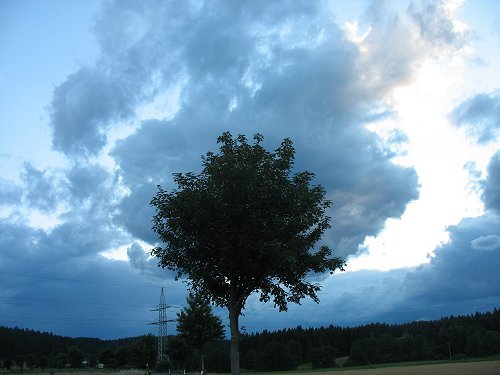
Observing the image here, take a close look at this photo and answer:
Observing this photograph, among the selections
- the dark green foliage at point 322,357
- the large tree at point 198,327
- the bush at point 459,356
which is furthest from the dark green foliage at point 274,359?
the large tree at point 198,327

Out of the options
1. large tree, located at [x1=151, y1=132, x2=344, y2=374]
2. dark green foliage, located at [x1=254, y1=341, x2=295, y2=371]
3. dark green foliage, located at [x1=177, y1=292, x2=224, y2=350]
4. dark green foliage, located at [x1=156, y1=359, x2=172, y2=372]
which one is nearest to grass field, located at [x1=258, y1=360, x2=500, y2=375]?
dark green foliage, located at [x1=177, y1=292, x2=224, y2=350]

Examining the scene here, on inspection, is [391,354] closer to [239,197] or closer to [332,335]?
[332,335]

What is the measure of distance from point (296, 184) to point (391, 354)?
5294 inches

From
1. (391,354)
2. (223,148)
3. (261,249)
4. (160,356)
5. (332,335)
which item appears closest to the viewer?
(261,249)

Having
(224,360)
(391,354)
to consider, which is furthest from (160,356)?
(391,354)

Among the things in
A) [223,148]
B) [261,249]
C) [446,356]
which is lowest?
[446,356]

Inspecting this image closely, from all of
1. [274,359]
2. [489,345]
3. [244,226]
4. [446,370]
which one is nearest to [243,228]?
[244,226]

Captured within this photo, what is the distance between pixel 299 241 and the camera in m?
22.3

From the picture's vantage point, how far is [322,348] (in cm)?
13775

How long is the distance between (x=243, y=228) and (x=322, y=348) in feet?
412

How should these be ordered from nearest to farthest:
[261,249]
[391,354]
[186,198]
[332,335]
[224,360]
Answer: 1. [261,249]
2. [186,198]
3. [224,360]
4. [391,354]
5. [332,335]

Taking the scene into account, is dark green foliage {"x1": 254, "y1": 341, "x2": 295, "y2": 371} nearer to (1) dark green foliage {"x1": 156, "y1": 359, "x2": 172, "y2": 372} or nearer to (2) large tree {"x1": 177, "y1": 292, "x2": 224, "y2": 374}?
(1) dark green foliage {"x1": 156, "y1": 359, "x2": 172, "y2": 372}

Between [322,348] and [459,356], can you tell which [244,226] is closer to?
[322,348]

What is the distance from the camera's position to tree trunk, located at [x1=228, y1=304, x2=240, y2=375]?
73.1 ft
